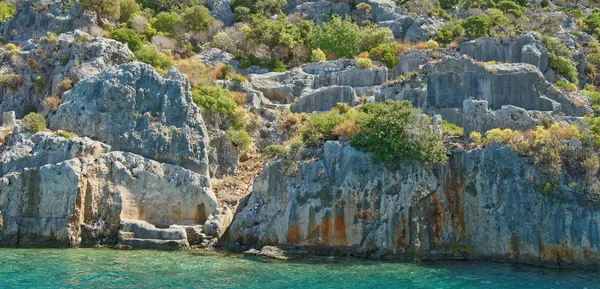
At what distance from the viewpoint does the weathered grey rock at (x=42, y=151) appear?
92.5 feet

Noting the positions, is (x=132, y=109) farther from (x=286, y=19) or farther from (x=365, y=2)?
(x=365, y=2)

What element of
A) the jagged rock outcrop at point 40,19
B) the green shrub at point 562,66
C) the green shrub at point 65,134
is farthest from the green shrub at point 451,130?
the jagged rock outcrop at point 40,19

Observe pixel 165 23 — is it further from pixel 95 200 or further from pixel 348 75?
pixel 95 200

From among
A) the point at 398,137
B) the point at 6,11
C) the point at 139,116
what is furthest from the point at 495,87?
the point at 6,11

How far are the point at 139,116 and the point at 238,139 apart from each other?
20.0ft

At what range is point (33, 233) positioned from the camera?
27047mm

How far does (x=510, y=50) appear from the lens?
42.9 metres

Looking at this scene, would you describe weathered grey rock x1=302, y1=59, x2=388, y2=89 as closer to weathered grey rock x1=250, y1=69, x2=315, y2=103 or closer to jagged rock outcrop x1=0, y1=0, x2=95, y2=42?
weathered grey rock x1=250, y1=69, x2=315, y2=103

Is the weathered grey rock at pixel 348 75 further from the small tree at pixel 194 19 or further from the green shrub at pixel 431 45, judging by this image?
the small tree at pixel 194 19

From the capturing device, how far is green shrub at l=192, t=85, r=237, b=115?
34.1 m

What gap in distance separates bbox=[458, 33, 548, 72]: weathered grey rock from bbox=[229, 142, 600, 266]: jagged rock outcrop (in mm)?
18332

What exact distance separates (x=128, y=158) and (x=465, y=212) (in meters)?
17.2

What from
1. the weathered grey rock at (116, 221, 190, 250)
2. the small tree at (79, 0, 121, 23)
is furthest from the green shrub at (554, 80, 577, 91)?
the small tree at (79, 0, 121, 23)

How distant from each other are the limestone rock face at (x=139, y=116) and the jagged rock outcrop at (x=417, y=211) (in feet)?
18.3
